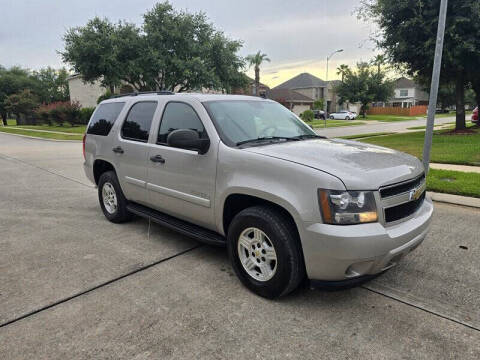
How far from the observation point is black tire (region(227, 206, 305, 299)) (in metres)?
2.81

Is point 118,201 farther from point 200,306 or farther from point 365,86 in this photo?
point 365,86

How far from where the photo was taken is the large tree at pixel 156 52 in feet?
85.9

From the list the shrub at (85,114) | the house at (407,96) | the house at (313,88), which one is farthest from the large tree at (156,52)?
the house at (407,96)

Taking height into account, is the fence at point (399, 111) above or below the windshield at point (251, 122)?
above

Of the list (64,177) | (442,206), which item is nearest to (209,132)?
(442,206)

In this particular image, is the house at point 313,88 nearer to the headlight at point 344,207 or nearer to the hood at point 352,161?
the hood at point 352,161

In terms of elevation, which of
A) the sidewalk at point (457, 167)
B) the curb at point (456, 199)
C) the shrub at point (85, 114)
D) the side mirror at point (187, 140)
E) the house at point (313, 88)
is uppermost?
the house at point (313, 88)

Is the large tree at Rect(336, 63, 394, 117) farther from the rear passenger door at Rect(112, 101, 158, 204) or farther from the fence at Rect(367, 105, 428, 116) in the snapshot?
the rear passenger door at Rect(112, 101, 158, 204)

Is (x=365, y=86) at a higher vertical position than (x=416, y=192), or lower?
higher

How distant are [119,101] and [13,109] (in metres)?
47.1

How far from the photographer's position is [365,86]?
50.8 meters

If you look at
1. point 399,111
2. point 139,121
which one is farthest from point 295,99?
point 139,121

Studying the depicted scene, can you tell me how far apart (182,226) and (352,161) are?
1942mm

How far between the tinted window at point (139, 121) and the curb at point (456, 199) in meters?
4.95
